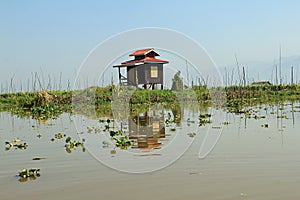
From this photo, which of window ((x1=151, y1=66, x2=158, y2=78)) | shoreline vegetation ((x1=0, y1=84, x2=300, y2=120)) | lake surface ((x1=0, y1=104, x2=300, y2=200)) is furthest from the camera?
window ((x1=151, y1=66, x2=158, y2=78))

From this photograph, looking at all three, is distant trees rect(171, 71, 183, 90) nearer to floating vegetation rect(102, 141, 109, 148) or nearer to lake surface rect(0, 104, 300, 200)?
floating vegetation rect(102, 141, 109, 148)

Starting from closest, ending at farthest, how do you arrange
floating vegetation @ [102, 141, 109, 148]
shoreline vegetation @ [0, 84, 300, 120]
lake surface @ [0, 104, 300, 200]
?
lake surface @ [0, 104, 300, 200]
floating vegetation @ [102, 141, 109, 148]
shoreline vegetation @ [0, 84, 300, 120]

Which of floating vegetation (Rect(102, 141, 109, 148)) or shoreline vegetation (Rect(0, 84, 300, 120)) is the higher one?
shoreline vegetation (Rect(0, 84, 300, 120))

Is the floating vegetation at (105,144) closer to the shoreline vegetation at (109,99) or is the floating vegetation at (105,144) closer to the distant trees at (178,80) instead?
the distant trees at (178,80)

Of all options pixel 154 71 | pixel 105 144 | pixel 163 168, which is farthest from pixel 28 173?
pixel 154 71

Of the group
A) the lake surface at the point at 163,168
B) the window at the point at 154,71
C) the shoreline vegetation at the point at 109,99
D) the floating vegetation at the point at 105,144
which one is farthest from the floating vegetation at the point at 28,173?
the window at the point at 154,71

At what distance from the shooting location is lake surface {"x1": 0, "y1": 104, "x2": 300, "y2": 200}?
4680 mm

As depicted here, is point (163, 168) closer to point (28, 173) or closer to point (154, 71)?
point (28, 173)

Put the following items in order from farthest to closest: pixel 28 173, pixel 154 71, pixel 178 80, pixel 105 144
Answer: pixel 154 71
pixel 178 80
pixel 105 144
pixel 28 173

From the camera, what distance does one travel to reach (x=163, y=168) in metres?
5.98

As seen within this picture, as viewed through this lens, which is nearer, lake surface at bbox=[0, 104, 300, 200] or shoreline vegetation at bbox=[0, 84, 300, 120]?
lake surface at bbox=[0, 104, 300, 200]

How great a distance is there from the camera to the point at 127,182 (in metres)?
5.21

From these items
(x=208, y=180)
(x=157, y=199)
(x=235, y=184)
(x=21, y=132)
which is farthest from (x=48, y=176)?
(x=21, y=132)

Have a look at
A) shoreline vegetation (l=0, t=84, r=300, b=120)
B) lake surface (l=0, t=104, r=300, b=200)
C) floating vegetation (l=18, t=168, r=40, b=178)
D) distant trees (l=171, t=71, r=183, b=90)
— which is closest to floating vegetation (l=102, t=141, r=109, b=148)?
lake surface (l=0, t=104, r=300, b=200)
